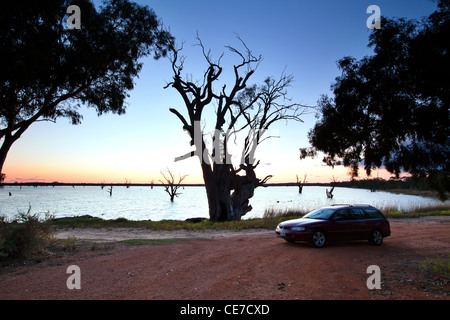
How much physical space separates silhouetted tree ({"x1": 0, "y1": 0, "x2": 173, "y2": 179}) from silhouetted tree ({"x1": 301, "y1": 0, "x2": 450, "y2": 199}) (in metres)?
11.0

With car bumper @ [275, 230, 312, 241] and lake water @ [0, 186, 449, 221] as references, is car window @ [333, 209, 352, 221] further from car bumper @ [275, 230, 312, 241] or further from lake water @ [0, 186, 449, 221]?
lake water @ [0, 186, 449, 221]

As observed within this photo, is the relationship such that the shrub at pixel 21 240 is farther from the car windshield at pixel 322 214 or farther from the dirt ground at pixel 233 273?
the car windshield at pixel 322 214

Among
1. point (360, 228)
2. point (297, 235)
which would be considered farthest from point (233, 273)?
point (360, 228)

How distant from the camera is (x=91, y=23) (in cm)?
1511

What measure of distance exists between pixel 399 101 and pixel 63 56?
13.6 meters

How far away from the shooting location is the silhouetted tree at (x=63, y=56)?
39.9 feet

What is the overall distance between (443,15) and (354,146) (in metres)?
4.61

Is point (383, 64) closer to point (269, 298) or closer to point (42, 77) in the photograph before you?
point (269, 298)

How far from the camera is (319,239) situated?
1151 cm

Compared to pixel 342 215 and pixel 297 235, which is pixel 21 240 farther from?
pixel 342 215

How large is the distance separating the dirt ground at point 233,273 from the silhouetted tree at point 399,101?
10.7ft

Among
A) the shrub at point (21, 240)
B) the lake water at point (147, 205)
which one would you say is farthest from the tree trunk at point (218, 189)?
the shrub at point (21, 240)

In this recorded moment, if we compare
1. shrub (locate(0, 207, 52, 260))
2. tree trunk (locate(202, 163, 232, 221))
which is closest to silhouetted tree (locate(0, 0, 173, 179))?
shrub (locate(0, 207, 52, 260))
